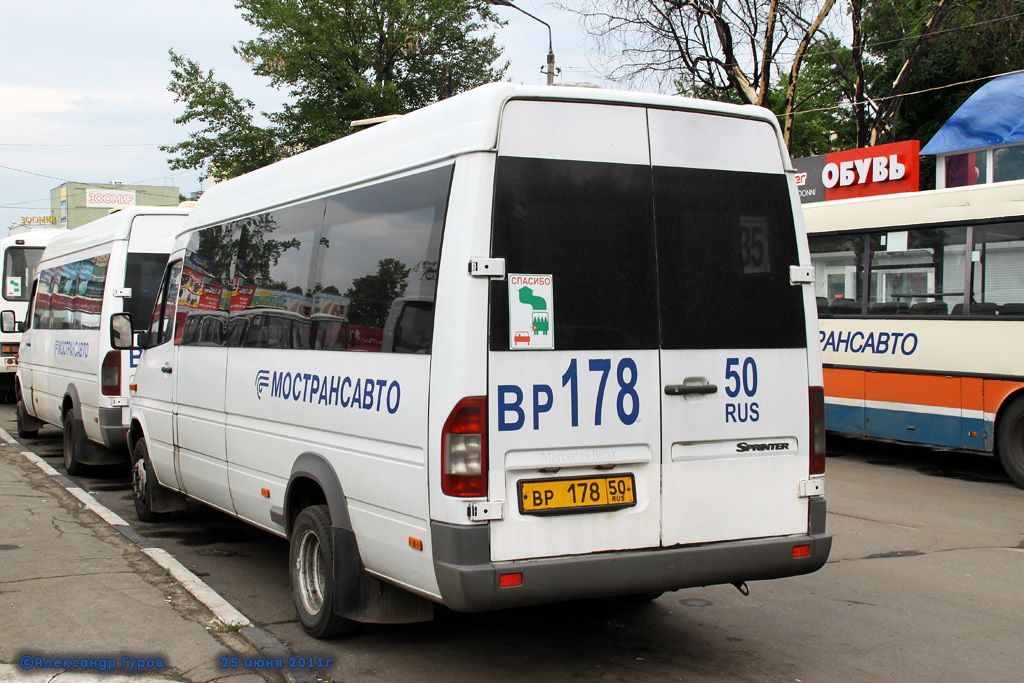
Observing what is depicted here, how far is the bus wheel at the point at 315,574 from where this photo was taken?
512cm

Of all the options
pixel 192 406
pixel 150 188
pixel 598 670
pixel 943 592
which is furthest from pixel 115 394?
pixel 150 188

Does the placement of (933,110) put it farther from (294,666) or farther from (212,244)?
(294,666)

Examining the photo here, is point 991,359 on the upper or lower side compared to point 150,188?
lower

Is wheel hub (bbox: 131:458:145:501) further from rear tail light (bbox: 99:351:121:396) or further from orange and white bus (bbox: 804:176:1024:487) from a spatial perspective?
orange and white bus (bbox: 804:176:1024:487)

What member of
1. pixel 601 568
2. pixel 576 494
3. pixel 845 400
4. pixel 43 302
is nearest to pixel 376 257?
pixel 576 494

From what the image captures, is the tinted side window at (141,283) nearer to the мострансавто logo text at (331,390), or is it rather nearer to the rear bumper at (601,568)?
the мострансавто logo text at (331,390)

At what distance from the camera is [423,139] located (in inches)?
186

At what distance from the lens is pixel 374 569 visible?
4.83 meters

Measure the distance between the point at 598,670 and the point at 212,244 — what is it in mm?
4194

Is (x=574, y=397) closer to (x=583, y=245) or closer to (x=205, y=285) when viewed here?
(x=583, y=245)

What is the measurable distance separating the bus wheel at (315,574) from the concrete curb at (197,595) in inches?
8.2

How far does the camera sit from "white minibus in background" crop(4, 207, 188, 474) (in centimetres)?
993

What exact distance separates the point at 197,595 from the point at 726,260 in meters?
3.82

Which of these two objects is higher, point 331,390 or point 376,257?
point 376,257
